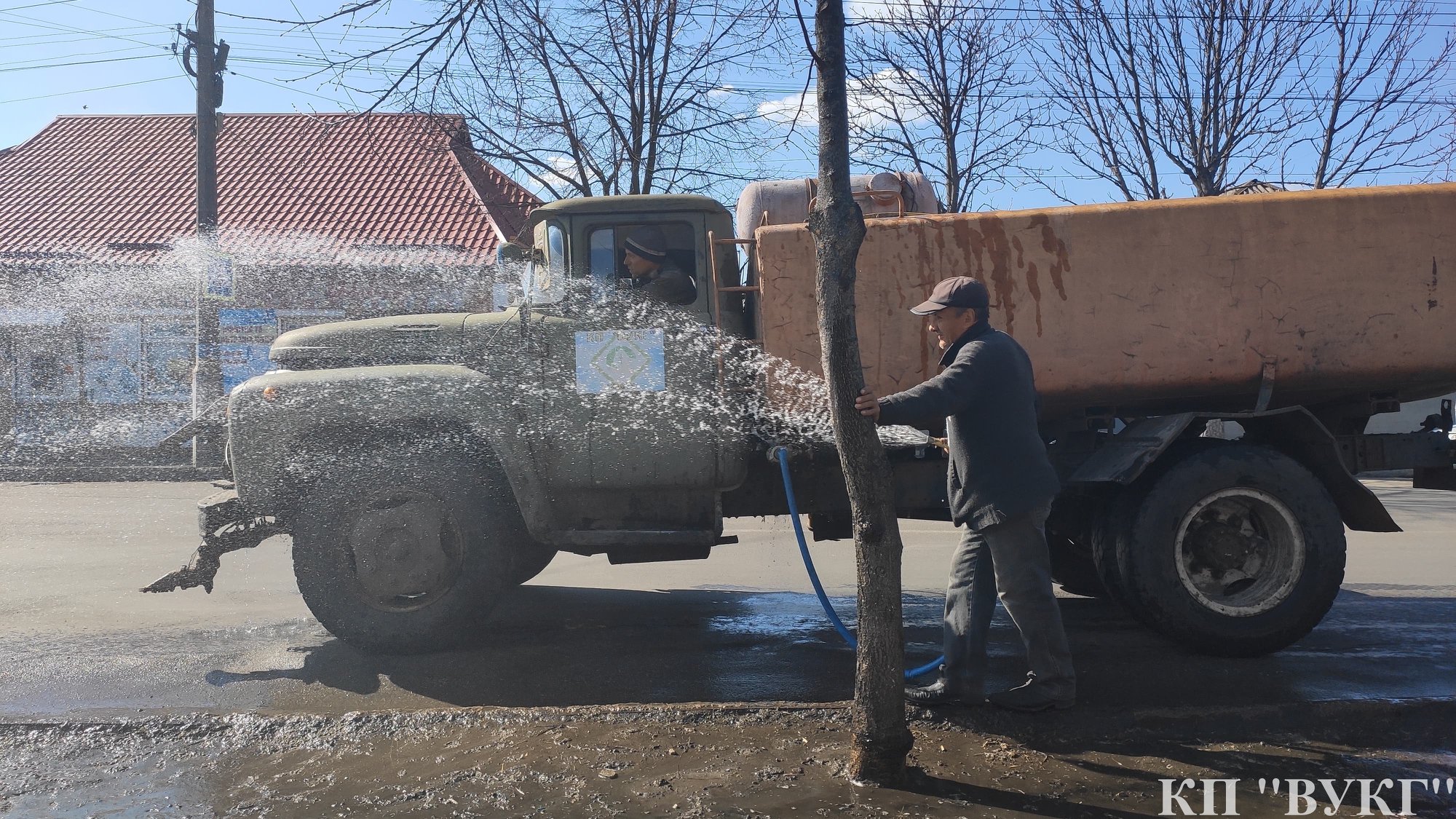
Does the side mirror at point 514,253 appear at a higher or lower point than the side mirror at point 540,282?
higher

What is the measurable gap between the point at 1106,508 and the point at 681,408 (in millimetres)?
2195

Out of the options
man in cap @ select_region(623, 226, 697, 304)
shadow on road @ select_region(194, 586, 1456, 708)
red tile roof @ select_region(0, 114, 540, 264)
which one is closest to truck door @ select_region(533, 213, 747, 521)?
man in cap @ select_region(623, 226, 697, 304)

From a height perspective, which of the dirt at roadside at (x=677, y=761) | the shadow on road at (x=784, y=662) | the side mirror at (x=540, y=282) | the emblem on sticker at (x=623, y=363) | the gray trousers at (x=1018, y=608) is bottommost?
the dirt at roadside at (x=677, y=761)

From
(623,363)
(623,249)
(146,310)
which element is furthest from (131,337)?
(623,363)

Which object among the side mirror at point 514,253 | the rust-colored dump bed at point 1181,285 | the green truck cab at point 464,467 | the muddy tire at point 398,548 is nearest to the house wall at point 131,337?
the side mirror at point 514,253

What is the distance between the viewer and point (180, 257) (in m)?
19.6

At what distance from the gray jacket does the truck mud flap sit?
3343 millimetres

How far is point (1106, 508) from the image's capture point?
16.7ft

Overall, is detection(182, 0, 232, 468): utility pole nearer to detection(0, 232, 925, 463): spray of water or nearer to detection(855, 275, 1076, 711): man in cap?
detection(0, 232, 925, 463): spray of water

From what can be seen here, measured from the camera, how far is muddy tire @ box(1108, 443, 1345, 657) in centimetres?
482

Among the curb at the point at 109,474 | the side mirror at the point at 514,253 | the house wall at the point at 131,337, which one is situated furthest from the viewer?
the house wall at the point at 131,337

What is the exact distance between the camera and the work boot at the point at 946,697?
162 inches

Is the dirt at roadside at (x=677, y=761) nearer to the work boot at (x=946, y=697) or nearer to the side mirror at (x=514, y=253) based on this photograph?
the work boot at (x=946, y=697)

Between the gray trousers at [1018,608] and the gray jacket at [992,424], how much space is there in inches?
3.4
